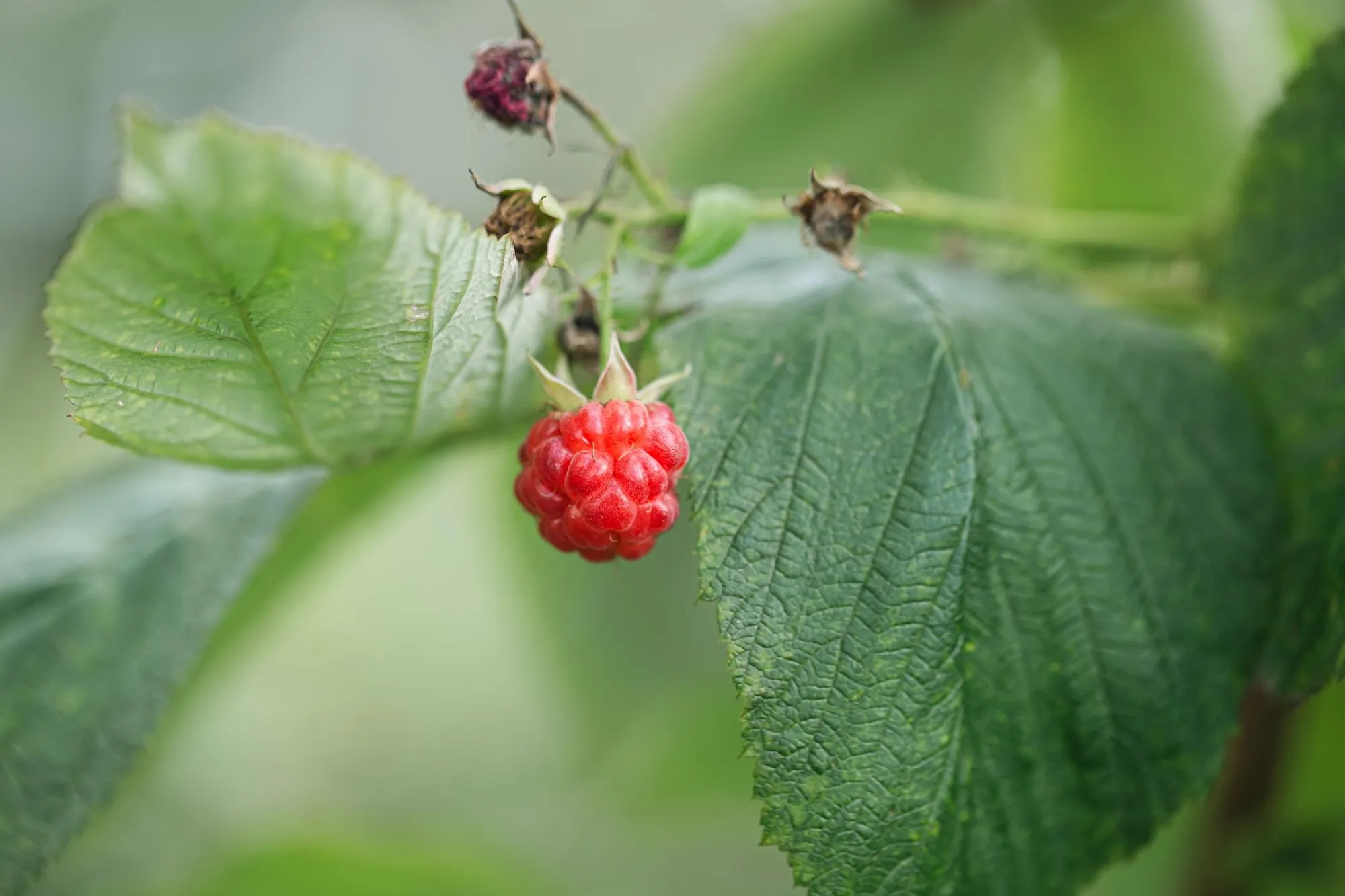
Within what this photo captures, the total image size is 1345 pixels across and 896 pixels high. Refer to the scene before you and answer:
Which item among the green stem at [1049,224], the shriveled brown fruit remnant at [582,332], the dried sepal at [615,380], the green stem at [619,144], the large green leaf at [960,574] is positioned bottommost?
the large green leaf at [960,574]

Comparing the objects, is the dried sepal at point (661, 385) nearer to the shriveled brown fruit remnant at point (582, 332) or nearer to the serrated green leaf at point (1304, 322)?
the shriveled brown fruit remnant at point (582, 332)

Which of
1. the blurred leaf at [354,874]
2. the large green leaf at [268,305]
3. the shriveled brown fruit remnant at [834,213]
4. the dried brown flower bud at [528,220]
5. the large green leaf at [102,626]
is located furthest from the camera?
the blurred leaf at [354,874]

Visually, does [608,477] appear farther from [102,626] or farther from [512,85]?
[102,626]

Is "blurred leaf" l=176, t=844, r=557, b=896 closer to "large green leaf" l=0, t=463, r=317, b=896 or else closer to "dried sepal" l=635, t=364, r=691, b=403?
"large green leaf" l=0, t=463, r=317, b=896

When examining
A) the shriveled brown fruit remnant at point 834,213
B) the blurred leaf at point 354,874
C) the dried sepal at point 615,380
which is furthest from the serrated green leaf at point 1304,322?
the blurred leaf at point 354,874

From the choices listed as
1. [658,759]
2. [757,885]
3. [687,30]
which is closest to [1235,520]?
[658,759]

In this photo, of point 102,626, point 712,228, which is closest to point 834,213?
point 712,228
